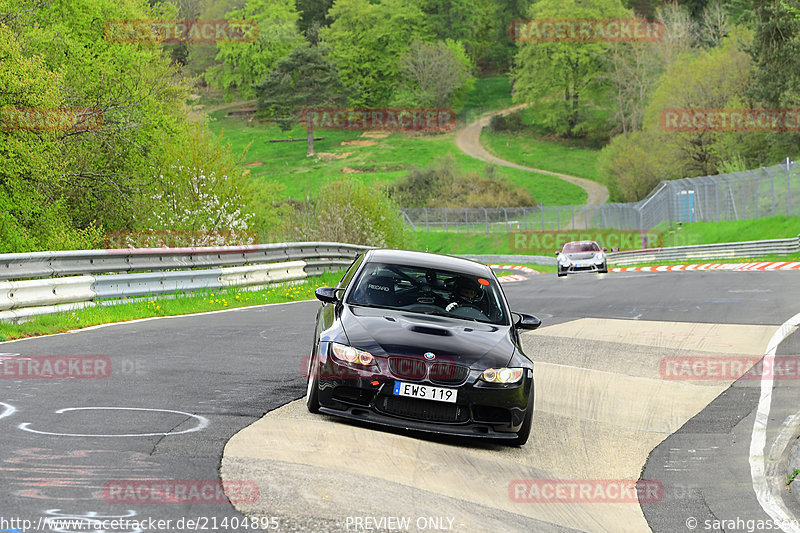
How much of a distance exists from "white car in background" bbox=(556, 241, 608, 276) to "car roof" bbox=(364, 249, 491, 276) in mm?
27855

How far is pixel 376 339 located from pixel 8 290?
7.38 m

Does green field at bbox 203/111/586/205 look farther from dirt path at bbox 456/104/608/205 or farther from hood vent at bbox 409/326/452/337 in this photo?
hood vent at bbox 409/326/452/337

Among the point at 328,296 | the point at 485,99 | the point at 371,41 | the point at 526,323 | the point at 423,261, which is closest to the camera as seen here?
the point at 328,296

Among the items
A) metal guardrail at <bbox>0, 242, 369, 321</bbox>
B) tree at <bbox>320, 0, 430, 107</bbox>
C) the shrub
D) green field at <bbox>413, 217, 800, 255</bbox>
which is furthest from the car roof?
Result: tree at <bbox>320, 0, 430, 107</bbox>

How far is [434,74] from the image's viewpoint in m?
136

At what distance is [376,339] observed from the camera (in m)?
7.80

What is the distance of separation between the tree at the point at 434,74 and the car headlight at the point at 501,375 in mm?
129297

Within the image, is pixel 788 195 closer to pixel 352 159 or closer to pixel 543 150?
pixel 543 150

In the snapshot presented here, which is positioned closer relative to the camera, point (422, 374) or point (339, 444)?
point (339, 444)

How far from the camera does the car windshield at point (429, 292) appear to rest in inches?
352

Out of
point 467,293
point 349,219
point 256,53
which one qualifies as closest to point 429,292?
point 467,293

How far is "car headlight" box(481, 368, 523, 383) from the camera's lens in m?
7.66

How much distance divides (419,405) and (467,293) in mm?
2014

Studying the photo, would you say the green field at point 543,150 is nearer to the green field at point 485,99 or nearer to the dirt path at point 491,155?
the dirt path at point 491,155
